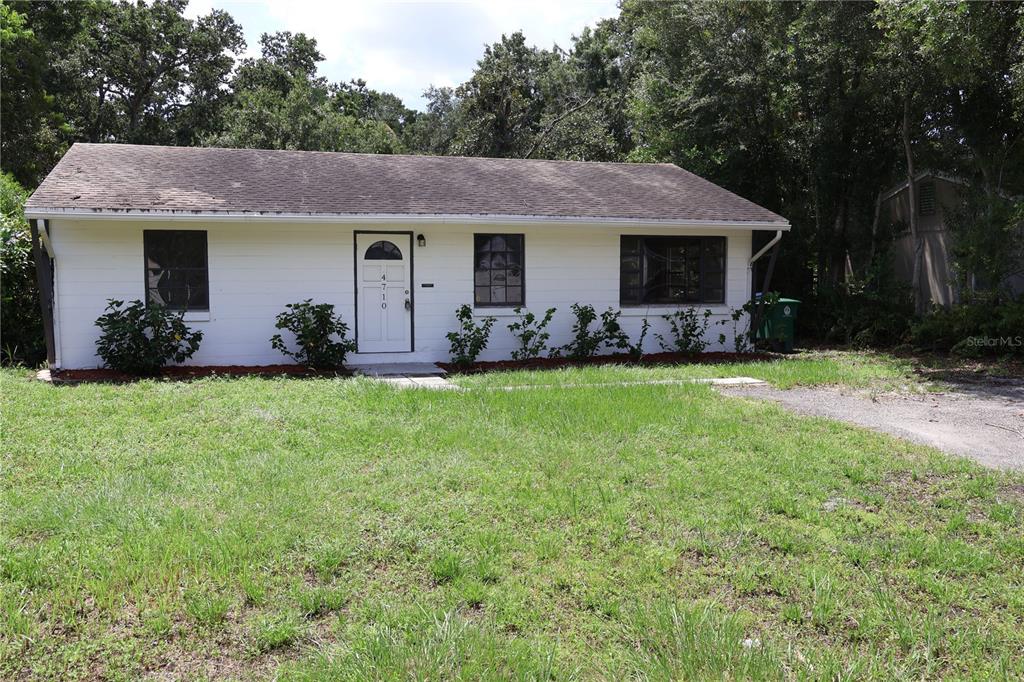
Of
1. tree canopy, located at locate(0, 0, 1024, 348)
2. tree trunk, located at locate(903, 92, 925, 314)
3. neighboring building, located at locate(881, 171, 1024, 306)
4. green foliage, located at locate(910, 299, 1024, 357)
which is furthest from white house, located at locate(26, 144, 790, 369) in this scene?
neighboring building, located at locate(881, 171, 1024, 306)

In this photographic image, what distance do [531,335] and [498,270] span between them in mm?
1214

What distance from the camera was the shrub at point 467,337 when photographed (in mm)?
11836

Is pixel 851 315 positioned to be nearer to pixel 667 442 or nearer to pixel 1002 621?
pixel 667 442

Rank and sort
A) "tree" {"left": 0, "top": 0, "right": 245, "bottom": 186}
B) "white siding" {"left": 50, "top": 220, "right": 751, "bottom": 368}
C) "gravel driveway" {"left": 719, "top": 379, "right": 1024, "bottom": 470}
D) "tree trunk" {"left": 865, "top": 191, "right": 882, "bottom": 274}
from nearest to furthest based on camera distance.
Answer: "gravel driveway" {"left": 719, "top": 379, "right": 1024, "bottom": 470}, "white siding" {"left": 50, "top": 220, "right": 751, "bottom": 368}, "tree trunk" {"left": 865, "top": 191, "right": 882, "bottom": 274}, "tree" {"left": 0, "top": 0, "right": 245, "bottom": 186}

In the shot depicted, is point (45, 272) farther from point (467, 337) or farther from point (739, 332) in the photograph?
point (739, 332)

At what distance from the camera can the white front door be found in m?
12.0

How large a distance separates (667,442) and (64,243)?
9.00 meters

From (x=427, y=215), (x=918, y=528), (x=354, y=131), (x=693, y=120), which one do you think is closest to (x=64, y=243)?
(x=427, y=215)

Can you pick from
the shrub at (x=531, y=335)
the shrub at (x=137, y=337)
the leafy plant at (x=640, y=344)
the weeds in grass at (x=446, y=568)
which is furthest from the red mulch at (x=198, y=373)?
the weeds in grass at (x=446, y=568)

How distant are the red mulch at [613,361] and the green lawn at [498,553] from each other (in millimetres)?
4861

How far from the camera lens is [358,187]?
12477 millimetres

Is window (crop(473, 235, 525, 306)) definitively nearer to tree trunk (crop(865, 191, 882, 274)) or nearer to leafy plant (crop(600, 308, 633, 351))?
leafy plant (crop(600, 308, 633, 351))

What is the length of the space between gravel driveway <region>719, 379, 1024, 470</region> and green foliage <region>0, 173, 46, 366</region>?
1028 centimetres

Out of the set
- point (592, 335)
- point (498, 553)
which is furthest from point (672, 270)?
point (498, 553)
